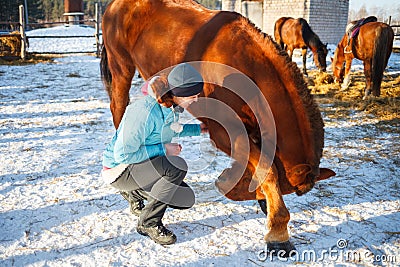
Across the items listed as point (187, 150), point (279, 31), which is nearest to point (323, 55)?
point (279, 31)

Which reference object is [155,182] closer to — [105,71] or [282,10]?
[105,71]

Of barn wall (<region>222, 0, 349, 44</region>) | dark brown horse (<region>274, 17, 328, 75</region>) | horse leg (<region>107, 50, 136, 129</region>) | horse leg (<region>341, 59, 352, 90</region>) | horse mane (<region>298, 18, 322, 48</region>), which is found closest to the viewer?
horse leg (<region>107, 50, 136, 129</region>)

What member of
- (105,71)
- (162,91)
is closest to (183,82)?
(162,91)

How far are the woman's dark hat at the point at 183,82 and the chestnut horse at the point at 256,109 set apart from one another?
12 cm

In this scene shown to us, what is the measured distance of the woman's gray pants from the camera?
2121mm

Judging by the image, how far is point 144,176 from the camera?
213 cm

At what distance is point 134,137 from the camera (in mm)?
2023

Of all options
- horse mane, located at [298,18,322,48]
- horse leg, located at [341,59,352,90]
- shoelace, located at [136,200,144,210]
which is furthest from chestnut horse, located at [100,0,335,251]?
horse mane, located at [298,18,322,48]

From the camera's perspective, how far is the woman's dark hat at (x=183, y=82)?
1.93 meters

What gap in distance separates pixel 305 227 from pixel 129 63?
2294 mm

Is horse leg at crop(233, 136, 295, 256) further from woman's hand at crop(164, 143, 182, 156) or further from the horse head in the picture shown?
the horse head

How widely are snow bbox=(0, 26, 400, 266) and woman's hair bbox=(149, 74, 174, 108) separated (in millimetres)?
947

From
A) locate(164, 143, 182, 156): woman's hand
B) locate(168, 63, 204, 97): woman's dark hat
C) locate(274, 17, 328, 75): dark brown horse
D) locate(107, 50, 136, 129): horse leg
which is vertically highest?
locate(274, 17, 328, 75): dark brown horse

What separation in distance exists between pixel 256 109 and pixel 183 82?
1.64ft
